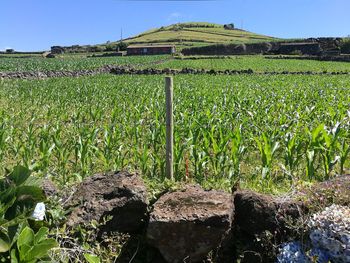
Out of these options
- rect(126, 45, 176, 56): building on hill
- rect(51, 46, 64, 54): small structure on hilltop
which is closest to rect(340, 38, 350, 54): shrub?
rect(126, 45, 176, 56): building on hill

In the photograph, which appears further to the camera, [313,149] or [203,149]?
[203,149]

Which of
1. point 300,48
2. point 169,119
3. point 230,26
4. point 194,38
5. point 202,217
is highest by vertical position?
point 230,26

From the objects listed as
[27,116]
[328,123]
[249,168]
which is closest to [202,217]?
[249,168]

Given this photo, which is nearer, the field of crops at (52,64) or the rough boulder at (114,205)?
the rough boulder at (114,205)

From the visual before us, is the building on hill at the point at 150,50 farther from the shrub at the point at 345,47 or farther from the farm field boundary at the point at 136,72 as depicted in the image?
the farm field boundary at the point at 136,72

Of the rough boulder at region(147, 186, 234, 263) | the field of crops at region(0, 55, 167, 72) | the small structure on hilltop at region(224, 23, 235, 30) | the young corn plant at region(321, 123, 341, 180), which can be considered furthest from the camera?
the small structure on hilltop at region(224, 23, 235, 30)

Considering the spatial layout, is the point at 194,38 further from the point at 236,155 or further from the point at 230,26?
the point at 236,155

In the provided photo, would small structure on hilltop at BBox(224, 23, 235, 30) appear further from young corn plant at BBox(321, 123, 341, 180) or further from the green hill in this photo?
young corn plant at BBox(321, 123, 341, 180)

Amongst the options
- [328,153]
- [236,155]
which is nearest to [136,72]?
[236,155]

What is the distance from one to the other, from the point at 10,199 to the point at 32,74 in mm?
29216

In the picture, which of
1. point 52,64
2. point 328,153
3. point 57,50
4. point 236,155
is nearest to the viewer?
point 328,153

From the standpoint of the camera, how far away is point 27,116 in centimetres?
1126

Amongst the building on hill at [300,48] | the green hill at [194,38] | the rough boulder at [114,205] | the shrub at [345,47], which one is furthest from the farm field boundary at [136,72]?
the green hill at [194,38]

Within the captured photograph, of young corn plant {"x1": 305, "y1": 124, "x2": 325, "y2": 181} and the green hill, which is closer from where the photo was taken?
young corn plant {"x1": 305, "y1": 124, "x2": 325, "y2": 181}
